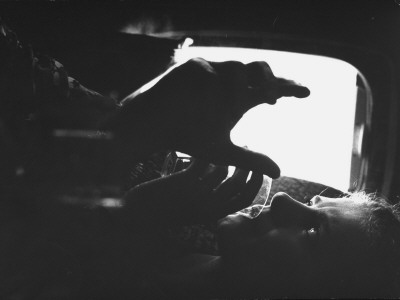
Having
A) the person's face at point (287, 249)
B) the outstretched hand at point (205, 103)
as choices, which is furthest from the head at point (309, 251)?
the outstretched hand at point (205, 103)

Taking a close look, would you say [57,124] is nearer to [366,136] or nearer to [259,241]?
[259,241]

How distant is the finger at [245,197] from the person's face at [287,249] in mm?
14

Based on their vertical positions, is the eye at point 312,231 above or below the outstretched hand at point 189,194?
below

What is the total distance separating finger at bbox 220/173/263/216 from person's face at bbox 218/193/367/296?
1 cm

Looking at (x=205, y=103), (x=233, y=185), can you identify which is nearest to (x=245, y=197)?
(x=233, y=185)

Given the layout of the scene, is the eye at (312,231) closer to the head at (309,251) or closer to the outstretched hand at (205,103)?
the head at (309,251)

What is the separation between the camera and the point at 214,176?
1.62ft

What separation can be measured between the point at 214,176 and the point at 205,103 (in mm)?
104

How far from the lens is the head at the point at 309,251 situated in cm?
49

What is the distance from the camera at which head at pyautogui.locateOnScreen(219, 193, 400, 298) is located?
495 mm

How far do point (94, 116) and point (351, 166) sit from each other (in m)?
0.42

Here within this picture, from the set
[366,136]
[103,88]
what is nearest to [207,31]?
[103,88]

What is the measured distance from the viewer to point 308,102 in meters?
0.57

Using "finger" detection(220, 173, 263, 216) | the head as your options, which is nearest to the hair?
the head
